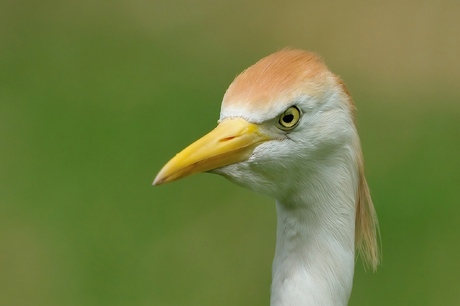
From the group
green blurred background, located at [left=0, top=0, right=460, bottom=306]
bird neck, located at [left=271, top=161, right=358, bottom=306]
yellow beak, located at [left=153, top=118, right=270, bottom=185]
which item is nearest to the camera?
yellow beak, located at [left=153, top=118, right=270, bottom=185]

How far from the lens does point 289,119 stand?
4.99 ft

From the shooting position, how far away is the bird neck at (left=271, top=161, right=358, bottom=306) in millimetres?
1594

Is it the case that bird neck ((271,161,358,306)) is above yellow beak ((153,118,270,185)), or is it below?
below

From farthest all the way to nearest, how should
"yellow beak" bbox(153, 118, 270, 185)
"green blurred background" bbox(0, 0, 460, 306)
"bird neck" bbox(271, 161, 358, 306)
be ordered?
"green blurred background" bbox(0, 0, 460, 306)
"bird neck" bbox(271, 161, 358, 306)
"yellow beak" bbox(153, 118, 270, 185)

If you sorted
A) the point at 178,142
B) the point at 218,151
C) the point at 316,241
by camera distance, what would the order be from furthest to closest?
the point at 178,142 → the point at 316,241 → the point at 218,151

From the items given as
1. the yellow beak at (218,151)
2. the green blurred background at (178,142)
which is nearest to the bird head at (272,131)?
the yellow beak at (218,151)

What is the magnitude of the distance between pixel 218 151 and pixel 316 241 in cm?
27

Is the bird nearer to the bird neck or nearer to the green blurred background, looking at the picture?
the bird neck

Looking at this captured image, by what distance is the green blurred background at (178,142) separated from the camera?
3.39 m

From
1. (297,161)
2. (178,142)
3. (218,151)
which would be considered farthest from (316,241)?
(178,142)

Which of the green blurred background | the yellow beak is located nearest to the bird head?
the yellow beak

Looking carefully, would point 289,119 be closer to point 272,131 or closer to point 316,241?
point 272,131

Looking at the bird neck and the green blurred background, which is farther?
the green blurred background

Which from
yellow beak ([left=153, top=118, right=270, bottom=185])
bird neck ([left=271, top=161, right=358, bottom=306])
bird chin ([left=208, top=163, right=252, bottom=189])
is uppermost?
yellow beak ([left=153, top=118, right=270, bottom=185])
